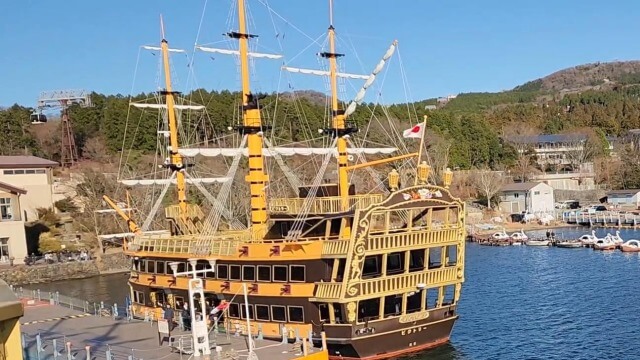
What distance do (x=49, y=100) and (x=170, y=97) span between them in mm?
65415

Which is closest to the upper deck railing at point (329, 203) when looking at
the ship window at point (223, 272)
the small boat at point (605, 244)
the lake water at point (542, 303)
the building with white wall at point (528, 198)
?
the ship window at point (223, 272)

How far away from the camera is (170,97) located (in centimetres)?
4000

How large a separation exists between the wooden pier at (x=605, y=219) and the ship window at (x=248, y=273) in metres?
60.0

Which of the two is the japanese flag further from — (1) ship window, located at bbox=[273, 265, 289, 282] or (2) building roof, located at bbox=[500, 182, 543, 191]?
(2) building roof, located at bbox=[500, 182, 543, 191]

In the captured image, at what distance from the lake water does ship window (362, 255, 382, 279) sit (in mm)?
4248

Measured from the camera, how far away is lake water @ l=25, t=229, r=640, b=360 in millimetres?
28047

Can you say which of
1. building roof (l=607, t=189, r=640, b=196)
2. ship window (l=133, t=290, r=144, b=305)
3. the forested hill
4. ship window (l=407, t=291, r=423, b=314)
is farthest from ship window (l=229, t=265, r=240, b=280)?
building roof (l=607, t=189, r=640, b=196)

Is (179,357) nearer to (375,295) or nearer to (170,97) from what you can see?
(375,295)

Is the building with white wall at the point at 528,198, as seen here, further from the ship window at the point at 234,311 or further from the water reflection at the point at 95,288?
the ship window at the point at 234,311

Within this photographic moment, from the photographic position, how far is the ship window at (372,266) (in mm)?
26172

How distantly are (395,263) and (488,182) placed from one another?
62631mm

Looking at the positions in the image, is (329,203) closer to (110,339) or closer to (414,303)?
(414,303)

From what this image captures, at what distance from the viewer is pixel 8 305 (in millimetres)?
8578

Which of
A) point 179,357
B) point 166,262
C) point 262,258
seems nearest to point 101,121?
point 166,262
